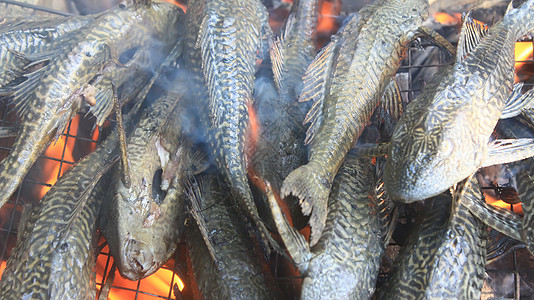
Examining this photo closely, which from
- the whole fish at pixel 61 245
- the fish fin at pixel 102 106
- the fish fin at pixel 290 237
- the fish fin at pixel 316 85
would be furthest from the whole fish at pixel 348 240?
the fish fin at pixel 102 106

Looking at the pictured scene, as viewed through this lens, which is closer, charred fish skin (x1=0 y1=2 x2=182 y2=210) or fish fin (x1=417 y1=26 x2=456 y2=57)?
charred fish skin (x1=0 y1=2 x2=182 y2=210)

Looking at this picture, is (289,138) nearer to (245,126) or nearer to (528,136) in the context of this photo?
(245,126)

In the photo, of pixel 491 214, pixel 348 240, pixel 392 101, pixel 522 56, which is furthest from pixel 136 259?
pixel 522 56

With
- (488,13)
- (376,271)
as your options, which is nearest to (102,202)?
(376,271)

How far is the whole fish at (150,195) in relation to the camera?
2.59 metres

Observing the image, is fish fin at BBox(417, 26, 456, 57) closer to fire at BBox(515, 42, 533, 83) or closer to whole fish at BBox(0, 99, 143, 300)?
fire at BBox(515, 42, 533, 83)

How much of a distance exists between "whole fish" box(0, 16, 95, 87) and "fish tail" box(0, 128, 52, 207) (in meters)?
0.66

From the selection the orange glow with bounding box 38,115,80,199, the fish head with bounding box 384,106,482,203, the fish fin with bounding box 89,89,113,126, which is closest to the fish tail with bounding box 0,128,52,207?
the fish fin with bounding box 89,89,113,126

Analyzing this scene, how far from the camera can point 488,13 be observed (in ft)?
12.9

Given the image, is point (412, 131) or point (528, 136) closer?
point (412, 131)

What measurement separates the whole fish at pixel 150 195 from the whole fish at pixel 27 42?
896mm

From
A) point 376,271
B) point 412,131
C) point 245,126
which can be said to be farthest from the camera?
point 245,126

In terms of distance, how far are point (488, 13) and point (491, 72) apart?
1.63m

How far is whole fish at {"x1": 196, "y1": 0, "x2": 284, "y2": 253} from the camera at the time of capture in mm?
2699
